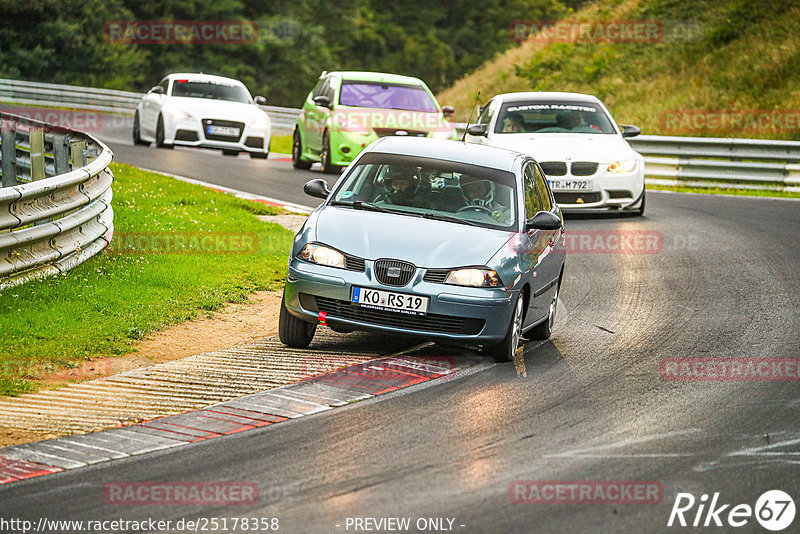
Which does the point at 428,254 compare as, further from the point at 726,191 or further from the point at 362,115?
the point at 726,191

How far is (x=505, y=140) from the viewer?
60.7ft

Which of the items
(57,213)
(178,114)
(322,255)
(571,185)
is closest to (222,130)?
(178,114)

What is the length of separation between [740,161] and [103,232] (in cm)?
1619

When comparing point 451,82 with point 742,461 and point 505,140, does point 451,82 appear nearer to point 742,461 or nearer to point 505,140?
point 505,140


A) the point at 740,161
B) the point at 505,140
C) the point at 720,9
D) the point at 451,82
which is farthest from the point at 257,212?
Result: the point at 451,82

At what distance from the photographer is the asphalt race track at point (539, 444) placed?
5.73 m

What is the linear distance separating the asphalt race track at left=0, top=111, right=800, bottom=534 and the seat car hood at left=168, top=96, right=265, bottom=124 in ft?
44.5

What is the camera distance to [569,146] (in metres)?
18.0
